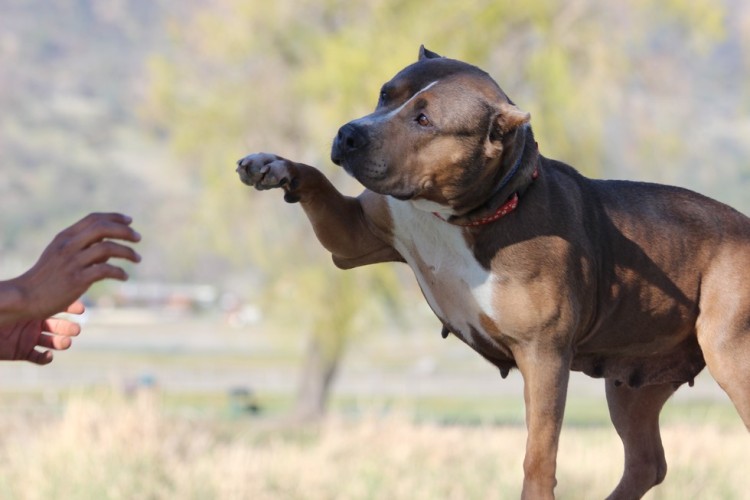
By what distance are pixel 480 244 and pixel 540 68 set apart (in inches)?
844

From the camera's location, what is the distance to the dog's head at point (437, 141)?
4.30 meters

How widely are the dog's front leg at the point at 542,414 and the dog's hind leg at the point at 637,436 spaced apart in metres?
1.12

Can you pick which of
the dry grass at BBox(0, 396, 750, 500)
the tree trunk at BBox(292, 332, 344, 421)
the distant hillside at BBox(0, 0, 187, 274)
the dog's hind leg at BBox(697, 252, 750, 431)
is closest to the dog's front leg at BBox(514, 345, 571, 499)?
the dog's hind leg at BBox(697, 252, 750, 431)

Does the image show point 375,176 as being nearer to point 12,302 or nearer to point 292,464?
point 12,302

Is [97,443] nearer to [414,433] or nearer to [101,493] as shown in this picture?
[101,493]

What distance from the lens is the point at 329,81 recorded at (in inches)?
1008

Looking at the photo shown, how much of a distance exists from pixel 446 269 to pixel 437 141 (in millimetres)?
490

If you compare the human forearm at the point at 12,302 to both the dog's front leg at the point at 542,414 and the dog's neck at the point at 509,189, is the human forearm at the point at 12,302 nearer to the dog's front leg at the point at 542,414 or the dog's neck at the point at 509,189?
the dog's neck at the point at 509,189

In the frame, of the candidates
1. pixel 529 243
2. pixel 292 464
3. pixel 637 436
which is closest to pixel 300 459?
pixel 292 464

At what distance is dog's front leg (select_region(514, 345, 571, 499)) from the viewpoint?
4.37 m

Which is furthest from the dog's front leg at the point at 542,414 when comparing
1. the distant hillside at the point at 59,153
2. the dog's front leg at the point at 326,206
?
the distant hillside at the point at 59,153

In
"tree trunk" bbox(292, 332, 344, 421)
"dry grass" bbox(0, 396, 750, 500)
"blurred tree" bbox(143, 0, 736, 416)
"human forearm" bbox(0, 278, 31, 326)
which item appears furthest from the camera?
"tree trunk" bbox(292, 332, 344, 421)

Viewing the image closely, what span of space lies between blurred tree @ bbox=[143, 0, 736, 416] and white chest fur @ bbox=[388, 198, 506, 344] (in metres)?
19.3

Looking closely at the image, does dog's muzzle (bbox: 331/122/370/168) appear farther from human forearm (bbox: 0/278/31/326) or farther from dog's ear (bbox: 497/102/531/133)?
human forearm (bbox: 0/278/31/326)
